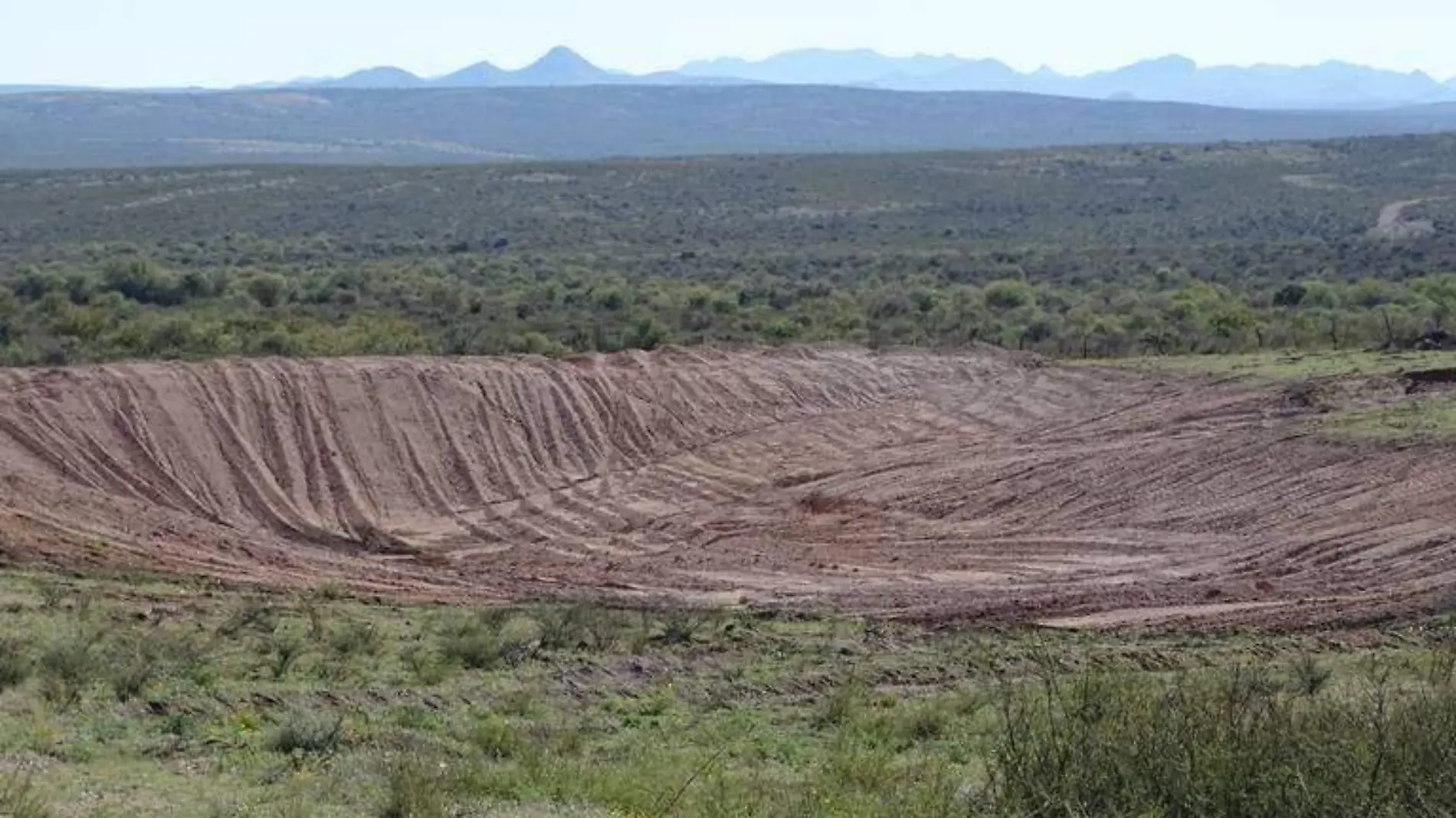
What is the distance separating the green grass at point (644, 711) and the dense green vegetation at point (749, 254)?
19.8 metres

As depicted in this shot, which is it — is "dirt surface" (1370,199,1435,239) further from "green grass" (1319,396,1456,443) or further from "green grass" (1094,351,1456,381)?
"green grass" (1319,396,1456,443)

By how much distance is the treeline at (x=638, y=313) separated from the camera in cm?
4006

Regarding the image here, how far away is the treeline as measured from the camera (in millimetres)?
40062

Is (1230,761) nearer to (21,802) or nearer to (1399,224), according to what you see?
(21,802)

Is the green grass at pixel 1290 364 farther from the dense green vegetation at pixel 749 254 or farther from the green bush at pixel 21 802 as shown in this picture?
the green bush at pixel 21 802

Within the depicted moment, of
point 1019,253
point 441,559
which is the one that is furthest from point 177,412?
point 1019,253

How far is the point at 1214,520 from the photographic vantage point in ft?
90.1

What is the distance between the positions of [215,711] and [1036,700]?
6.43 metres

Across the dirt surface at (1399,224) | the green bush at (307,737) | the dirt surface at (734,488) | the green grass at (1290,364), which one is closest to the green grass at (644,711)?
the green bush at (307,737)

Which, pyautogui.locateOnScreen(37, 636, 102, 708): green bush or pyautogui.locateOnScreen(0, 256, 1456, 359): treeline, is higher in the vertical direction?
pyautogui.locateOnScreen(37, 636, 102, 708): green bush

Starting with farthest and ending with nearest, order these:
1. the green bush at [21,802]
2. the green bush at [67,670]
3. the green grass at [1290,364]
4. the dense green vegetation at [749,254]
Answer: the dense green vegetation at [749,254] → the green grass at [1290,364] → the green bush at [67,670] → the green bush at [21,802]

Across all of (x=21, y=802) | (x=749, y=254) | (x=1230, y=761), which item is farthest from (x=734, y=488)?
(x=749, y=254)

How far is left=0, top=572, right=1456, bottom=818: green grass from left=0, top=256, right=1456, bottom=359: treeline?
19.0 meters

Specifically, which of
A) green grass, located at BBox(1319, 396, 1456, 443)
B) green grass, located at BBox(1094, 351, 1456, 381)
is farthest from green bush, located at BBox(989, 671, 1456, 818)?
green grass, located at BBox(1094, 351, 1456, 381)
